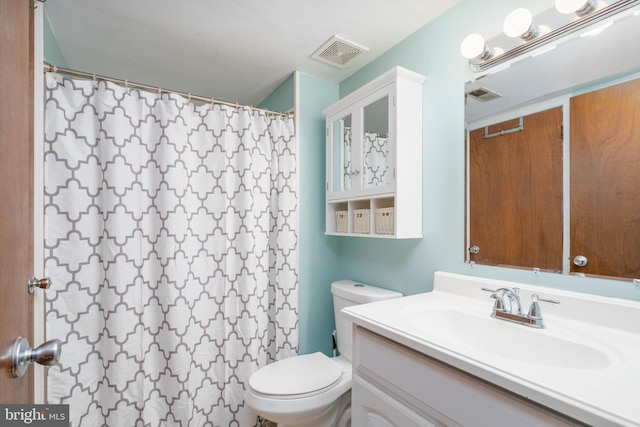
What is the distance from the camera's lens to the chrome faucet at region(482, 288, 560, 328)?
0.94 m

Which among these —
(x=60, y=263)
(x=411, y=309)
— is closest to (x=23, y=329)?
(x=60, y=263)

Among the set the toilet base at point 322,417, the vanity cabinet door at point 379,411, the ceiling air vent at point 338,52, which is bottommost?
the toilet base at point 322,417

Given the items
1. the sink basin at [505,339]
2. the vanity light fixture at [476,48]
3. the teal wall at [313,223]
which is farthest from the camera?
the teal wall at [313,223]

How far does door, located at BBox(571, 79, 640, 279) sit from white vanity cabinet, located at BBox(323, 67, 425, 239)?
2.05 ft

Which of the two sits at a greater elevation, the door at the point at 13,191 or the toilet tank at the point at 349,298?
the door at the point at 13,191

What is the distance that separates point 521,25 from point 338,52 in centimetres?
97

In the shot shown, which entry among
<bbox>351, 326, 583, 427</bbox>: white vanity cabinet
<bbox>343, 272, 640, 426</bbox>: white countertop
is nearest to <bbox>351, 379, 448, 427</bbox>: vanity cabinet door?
<bbox>351, 326, 583, 427</bbox>: white vanity cabinet

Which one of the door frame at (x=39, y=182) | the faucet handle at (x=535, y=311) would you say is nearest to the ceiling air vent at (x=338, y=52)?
the door frame at (x=39, y=182)

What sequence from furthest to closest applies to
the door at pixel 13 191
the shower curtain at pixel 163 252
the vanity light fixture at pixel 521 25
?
the shower curtain at pixel 163 252
the vanity light fixture at pixel 521 25
the door at pixel 13 191

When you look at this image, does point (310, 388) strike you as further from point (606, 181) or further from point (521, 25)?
point (521, 25)

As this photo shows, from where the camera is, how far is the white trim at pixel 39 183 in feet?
3.93

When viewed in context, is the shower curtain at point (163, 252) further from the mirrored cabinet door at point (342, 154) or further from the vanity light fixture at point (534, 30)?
the vanity light fixture at point (534, 30)

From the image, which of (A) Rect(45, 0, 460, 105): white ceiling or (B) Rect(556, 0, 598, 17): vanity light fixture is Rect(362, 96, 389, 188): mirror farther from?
(B) Rect(556, 0, 598, 17): vanity light fixture

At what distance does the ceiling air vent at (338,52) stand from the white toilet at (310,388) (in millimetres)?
1426
